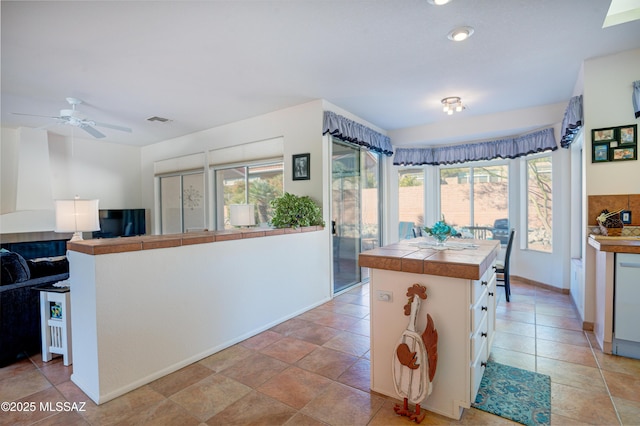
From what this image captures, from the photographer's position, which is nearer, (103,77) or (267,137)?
(103,77)

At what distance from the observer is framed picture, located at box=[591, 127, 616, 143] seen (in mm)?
2762

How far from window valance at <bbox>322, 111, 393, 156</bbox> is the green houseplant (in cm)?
98

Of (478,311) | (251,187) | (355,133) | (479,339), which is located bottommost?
(479,339)

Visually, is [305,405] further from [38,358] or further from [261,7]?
[261,7]

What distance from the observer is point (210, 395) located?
203 centimetres

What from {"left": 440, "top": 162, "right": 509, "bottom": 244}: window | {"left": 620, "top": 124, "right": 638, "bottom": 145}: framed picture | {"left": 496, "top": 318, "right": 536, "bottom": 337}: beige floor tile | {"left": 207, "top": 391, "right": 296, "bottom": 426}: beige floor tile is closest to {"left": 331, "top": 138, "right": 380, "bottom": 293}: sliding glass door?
{"left": 440, "top": 162, "right": 509, "bottom": 244}: window

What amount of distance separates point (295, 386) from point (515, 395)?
148 centimetres

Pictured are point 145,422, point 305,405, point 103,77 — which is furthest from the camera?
point 103,77

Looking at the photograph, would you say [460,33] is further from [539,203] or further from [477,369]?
[539,203]

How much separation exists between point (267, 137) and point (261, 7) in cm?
250

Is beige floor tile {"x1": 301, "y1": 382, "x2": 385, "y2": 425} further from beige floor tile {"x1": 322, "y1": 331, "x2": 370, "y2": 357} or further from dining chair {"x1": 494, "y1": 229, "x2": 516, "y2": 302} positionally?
dining chair {"x1": 494, "y1": 229, "x2": 516, "y2": 302}

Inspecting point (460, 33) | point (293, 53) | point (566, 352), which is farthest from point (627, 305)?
point (293, 53)

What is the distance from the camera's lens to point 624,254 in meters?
2.35

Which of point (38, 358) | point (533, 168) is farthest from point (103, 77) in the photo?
point (533, 168)
